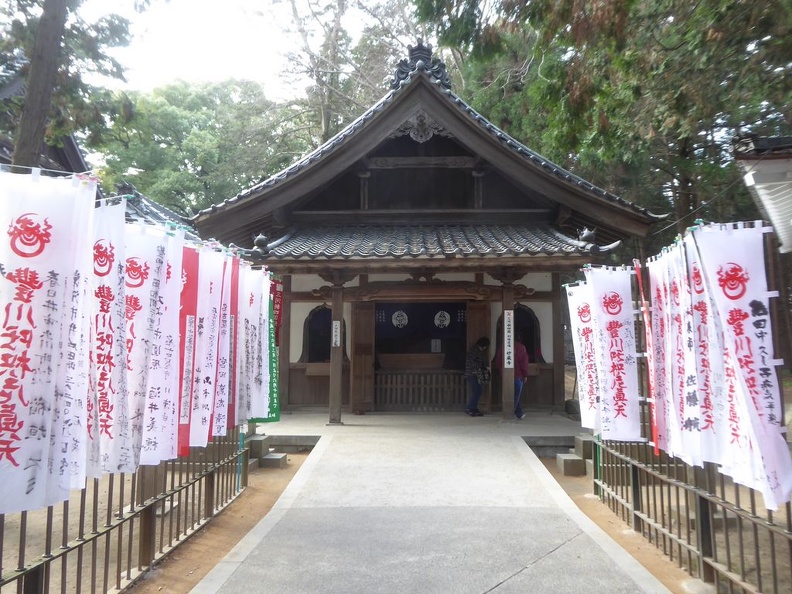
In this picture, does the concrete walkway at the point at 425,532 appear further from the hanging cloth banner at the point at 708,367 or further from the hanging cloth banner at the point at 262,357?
the hanging cloth banner at the point at 708,367

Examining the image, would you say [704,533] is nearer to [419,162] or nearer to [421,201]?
[421,201]

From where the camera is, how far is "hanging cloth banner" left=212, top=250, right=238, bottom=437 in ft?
16.9

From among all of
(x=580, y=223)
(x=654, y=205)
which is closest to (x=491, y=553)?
(x=580, y=223)

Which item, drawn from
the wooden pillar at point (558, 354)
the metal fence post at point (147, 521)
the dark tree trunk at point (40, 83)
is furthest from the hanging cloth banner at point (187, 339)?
the wooden pillar at point (558, 354)

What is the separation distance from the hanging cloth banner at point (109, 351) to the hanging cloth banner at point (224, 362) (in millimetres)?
1434

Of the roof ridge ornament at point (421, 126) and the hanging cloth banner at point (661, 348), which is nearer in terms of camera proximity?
the hanging cloth banner at point (661, 348)

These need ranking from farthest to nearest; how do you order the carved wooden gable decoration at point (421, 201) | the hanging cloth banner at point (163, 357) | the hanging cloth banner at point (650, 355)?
1. the carved wooden gable decoration at point (421, 201)
2. the hanging cloth banner at point (650, 355)
3. the hanging cloth banner at point (163, 357)

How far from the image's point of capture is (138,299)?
392 cm

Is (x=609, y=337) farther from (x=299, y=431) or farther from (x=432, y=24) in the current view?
(x=299, y=431)

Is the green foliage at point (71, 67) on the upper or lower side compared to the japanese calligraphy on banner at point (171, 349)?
upper

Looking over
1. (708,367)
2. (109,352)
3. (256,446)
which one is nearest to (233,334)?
(109,352)

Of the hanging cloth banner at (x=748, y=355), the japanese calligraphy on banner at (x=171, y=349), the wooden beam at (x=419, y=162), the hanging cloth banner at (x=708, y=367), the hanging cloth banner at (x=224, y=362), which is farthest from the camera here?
the wooden beam at (x=419, y=162)

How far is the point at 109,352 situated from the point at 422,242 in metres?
7.20

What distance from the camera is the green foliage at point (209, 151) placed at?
2464 centimetres
